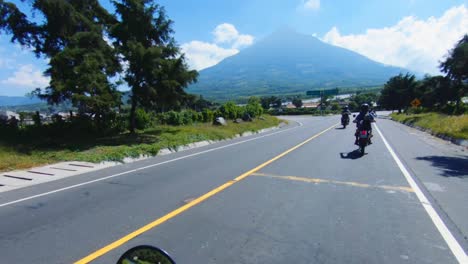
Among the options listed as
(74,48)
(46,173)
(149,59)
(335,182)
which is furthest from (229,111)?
(335,182)

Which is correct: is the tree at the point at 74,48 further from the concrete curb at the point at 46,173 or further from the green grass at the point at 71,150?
the concrete curb at the point at 46,173

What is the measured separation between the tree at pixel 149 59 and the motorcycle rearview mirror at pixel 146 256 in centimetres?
1437

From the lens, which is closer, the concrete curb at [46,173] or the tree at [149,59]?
the concrete curb at [46,173]

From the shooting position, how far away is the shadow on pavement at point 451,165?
7.70m

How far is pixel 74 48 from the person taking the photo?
543 inches

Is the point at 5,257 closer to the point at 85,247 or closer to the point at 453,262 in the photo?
the point at 85,247

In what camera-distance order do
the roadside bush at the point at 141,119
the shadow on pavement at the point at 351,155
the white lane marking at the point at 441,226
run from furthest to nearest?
the roadside bush at the point at 141,119
the shadow on pavement at the point at 351,155
the white lane marking at the point at 441,226

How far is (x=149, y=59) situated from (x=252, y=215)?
42.2 ft

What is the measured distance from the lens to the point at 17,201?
596 cm

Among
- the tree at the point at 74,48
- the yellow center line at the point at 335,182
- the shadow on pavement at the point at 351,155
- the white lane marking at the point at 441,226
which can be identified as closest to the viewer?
the white lane marking at the point at 441,226

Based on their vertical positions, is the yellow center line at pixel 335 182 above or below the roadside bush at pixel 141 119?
below

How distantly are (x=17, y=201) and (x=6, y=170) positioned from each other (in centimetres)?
361

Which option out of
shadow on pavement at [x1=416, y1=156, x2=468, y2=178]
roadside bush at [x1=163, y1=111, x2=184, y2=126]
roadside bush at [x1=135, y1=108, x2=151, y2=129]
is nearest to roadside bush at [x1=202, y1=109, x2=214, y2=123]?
roadside bush at [x1=163, y1=111, x2=184, y2=126]

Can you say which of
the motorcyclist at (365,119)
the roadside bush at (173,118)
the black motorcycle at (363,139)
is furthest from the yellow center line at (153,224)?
the roadside bush at (173,118)
